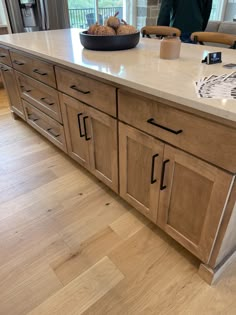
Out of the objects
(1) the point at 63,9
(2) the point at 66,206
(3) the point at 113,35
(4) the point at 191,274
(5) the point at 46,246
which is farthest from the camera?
(1) the point at 63,9

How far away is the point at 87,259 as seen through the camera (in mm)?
1289

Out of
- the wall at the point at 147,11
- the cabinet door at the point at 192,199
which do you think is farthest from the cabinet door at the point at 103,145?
the wall at the point at 147,11

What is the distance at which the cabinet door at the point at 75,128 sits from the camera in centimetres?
154

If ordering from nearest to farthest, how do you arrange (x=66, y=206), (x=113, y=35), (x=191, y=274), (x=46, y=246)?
(x=191, y=274), (x=46, y=246), (x=113, y=35), (x=66, y=206)

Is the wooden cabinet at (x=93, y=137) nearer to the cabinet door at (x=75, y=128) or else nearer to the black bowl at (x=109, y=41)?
the cabinet door at (x=75, y=128)

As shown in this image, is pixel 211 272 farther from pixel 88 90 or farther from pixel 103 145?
pixel 88 90

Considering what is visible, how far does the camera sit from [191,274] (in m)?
1.21

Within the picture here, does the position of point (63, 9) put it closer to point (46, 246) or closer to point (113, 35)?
point (113, 35)

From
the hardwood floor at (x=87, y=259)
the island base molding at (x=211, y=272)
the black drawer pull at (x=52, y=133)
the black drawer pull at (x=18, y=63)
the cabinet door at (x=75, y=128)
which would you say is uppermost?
the black drawer pull at (x=18, y=63)

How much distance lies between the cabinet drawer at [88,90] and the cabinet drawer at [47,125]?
1.30ft

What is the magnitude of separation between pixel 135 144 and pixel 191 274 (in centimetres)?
72

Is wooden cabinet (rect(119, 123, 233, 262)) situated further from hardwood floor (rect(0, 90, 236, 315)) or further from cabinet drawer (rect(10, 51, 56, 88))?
cabinet drawer (rect(10, 51, 56, 88))

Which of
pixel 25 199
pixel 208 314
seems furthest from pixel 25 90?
pixel 208 314

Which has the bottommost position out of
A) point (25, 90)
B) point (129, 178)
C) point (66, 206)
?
point (66, 206)
